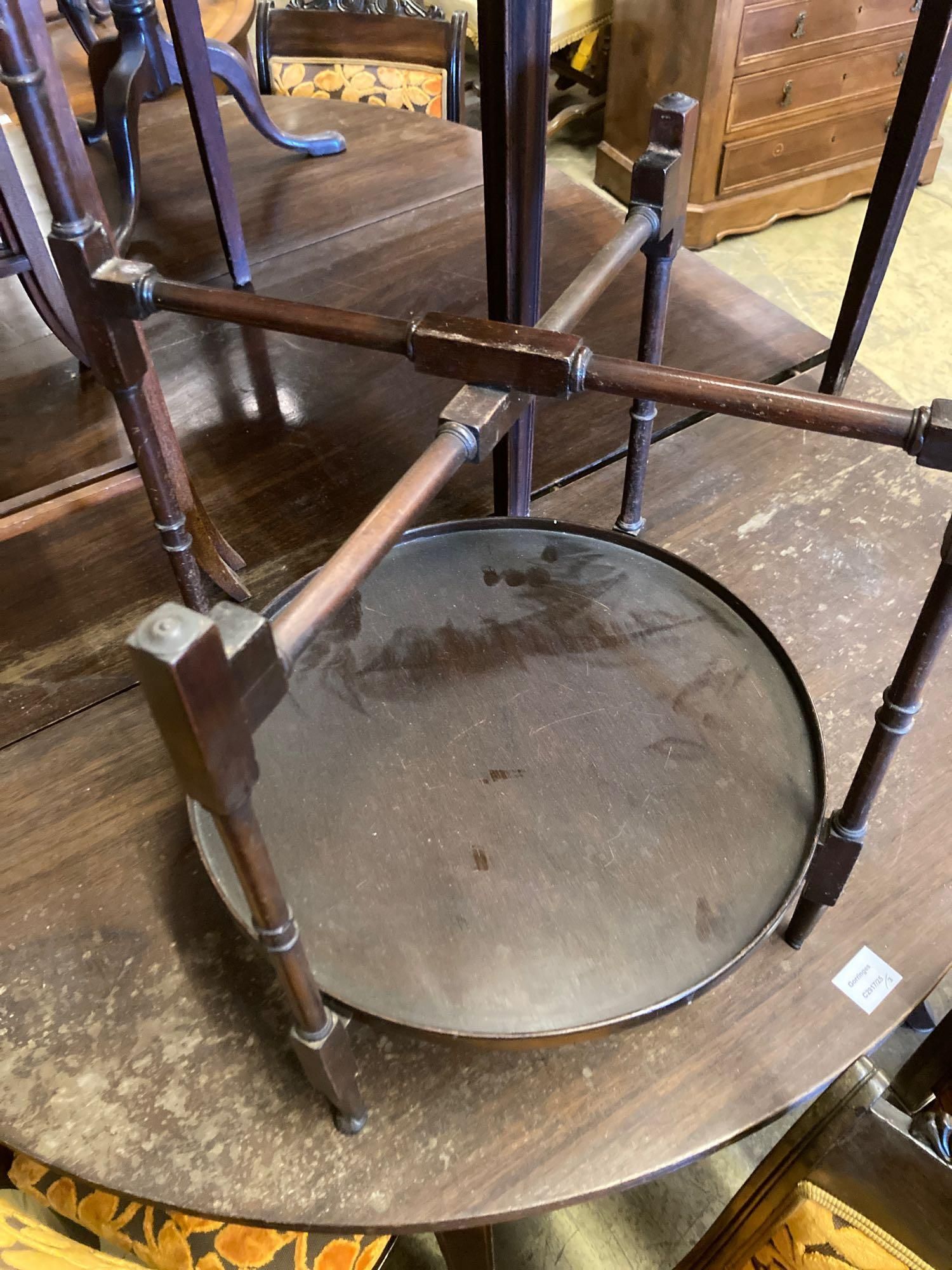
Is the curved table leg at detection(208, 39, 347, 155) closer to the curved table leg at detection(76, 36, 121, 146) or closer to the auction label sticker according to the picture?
the curved table leg at detection(76, 36, 121, 146)

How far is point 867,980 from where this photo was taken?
0.69 m

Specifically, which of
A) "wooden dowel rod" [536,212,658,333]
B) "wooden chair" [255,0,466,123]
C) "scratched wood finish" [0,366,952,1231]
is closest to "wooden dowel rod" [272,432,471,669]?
"wooden dowel rod" [536,212,658,333]

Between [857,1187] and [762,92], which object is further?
[762,92]

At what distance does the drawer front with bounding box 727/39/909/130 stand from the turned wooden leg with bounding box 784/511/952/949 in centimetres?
222

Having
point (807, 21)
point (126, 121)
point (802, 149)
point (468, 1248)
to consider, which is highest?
point (126, 121)

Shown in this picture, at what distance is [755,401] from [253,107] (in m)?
1.33

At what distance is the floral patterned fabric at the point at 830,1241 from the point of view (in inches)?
23.0

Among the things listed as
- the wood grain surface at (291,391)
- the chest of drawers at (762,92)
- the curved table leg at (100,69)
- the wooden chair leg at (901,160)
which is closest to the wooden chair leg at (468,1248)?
the wood grain surface at (291,391)

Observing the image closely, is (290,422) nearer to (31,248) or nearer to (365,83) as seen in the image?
(31,248)

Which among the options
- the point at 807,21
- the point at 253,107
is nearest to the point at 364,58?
the point at 253,107

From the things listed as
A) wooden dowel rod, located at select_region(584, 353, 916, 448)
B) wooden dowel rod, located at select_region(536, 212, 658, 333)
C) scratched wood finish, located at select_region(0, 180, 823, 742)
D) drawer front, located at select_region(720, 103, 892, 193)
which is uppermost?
wooden dowel rod, located at select_region(584, 353, 916, 448)

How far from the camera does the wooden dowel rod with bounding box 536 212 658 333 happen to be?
0.61 metres

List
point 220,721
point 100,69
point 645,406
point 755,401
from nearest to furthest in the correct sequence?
point 220,721 < point 755,401 < point 645,406 < point 100,69

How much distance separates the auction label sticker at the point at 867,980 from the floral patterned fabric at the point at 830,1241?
127 mm
